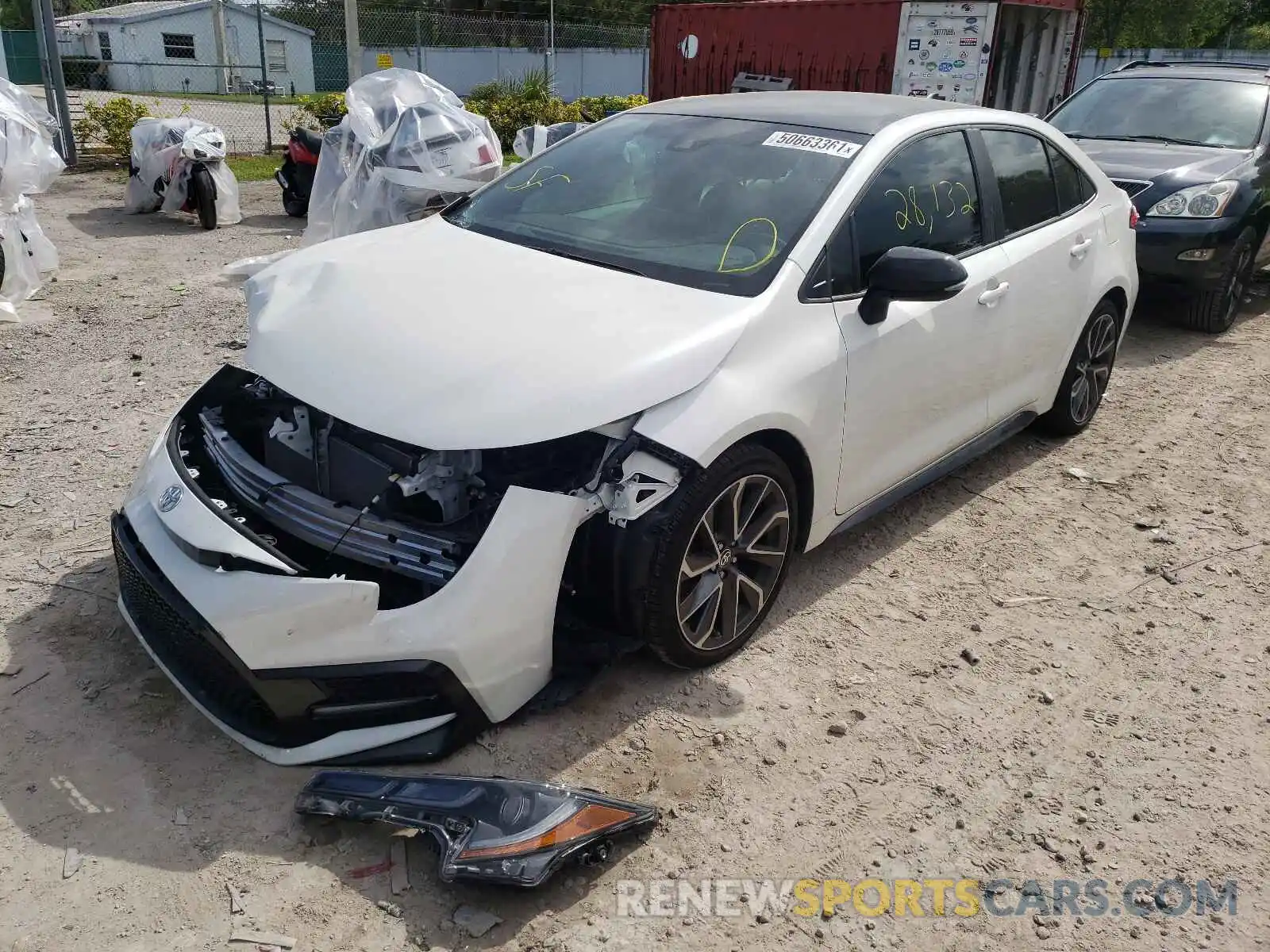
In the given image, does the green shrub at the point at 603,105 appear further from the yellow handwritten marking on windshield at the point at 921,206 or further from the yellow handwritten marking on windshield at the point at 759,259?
the yellow handwritten marking on windshield at the point at 759,259

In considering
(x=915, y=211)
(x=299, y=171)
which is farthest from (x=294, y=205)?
(x=915, y=211)

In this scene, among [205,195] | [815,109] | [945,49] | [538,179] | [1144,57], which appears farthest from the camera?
[1144,57]

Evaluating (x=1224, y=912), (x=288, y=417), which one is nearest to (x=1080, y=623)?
(x=1224, y=912)

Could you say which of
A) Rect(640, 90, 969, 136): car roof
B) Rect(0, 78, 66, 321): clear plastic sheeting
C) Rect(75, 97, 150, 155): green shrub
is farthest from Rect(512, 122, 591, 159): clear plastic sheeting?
Rect(75, 97, 150, 155): green shrub

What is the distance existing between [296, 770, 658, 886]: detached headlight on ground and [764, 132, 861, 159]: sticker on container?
2.35 meters

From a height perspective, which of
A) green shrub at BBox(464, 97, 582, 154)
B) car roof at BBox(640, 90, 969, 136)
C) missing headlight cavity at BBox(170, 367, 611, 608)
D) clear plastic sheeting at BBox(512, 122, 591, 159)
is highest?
car roof at BBox(640, 90, 969, 136)

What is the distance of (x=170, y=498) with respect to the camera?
9.68 feet

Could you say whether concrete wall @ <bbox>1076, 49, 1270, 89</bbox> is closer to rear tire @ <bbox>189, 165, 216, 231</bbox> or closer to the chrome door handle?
rear tire @ <bbox>189, 165, 216, 231</bbox>

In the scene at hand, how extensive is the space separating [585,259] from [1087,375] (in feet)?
9.95

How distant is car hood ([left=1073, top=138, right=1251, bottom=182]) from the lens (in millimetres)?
7215

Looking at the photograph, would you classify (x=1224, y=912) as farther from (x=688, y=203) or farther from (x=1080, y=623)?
(x=688, y=203)

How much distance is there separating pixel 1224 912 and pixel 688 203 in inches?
105

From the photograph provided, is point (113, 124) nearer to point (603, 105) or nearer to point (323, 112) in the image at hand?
point (323, 112)

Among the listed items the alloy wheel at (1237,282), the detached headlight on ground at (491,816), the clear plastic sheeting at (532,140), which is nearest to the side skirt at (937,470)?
the detached headlight on ground at (491,816)
